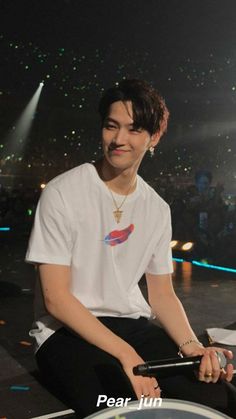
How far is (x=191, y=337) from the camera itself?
1986 millimetres

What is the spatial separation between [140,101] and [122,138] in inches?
6.7

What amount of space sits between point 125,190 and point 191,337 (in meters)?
0.72

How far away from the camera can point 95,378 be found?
1.65 meters

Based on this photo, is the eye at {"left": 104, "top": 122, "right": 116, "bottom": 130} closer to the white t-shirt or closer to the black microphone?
the white t-shirt

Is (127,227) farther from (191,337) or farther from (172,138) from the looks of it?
(172,138)

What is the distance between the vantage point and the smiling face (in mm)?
1880

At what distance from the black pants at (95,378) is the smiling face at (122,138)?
73 cm

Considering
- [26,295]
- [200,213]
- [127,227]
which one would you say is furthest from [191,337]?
[200,213]

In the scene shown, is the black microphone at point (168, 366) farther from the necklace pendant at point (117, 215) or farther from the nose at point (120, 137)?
the nose at point (120, 137)

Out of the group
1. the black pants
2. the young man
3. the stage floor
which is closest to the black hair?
the young man

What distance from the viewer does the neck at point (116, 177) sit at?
1987mm

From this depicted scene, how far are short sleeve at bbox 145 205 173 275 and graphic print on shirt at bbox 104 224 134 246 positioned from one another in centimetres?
22

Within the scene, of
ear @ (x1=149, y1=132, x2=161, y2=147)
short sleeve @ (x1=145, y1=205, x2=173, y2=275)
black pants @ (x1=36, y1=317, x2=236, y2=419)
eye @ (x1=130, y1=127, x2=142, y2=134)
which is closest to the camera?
black pants @ (x1=36, y1=317, x2=236, y2=419)

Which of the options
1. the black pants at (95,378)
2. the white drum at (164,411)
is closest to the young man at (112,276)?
the black pants at (95,378)
